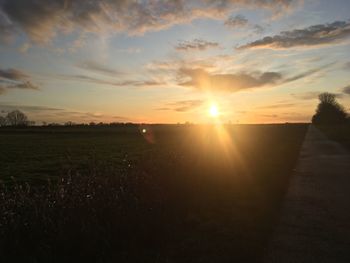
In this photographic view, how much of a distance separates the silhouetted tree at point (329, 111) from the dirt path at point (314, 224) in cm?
15238

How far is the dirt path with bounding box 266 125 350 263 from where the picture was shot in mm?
6287

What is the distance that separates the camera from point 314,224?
8.06 m

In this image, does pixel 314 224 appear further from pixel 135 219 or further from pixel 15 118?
pixel 15 118

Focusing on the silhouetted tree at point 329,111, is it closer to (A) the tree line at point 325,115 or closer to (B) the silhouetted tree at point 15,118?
(A) the tree line at point 325,115

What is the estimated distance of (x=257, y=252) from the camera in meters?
6.42

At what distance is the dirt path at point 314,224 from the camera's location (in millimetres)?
6287

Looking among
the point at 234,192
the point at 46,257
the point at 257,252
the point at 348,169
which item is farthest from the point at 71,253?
the point at 348,169

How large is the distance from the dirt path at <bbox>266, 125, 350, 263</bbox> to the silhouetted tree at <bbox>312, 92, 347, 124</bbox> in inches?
5999

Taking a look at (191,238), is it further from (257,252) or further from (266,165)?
(266,165)

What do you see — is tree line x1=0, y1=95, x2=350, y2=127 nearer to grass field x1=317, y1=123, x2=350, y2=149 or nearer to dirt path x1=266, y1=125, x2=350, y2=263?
grass field x1=317, y1=123, x2=350, y2=149

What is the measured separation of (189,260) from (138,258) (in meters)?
0.78

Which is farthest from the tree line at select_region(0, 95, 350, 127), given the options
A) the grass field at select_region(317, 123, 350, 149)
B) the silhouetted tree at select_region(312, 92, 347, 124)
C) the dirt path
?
the dirt path

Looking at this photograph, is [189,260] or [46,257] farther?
[189,260]

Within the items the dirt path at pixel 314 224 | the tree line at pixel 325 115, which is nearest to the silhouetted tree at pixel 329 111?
the tree line at pixel 325 115
